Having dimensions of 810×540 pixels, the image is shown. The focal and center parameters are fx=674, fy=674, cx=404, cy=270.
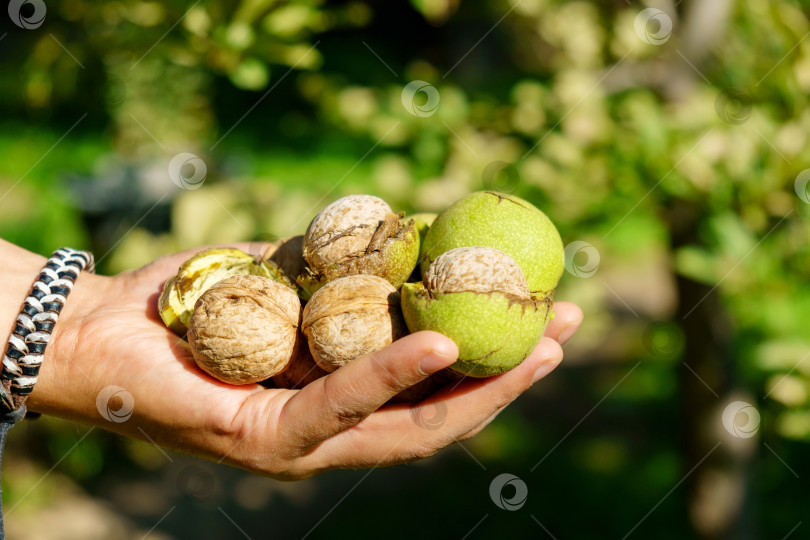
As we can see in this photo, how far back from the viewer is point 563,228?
2707mm

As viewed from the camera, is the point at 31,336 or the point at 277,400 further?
the point at 31,336

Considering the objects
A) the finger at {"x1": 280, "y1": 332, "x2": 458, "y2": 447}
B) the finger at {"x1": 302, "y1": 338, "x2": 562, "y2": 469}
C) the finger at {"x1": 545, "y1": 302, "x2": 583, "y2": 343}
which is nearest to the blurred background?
the finger at {"x1": 545, "y1": 302, "x2": 583, "y2": 343}

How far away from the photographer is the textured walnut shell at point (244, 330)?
2074 mm

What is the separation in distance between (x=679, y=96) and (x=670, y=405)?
109 inches

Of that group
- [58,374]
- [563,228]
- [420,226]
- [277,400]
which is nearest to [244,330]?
[277,400]

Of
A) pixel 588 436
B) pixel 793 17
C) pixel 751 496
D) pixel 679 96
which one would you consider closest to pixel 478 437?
pixel 588 436

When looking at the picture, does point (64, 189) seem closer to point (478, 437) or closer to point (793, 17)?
point (478, 437)

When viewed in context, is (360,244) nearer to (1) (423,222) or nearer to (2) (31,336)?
(1) (423,222)

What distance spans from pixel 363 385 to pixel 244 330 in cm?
49

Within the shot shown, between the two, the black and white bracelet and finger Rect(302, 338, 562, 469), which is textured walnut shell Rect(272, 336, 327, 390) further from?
the black and white bracelet

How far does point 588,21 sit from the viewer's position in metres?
3.41

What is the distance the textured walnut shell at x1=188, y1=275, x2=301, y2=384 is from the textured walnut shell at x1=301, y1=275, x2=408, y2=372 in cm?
9

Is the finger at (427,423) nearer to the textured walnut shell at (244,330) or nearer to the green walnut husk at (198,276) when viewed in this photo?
the textured walnut shell at (244,330)

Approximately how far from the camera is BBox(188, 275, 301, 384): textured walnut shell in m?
2.07
